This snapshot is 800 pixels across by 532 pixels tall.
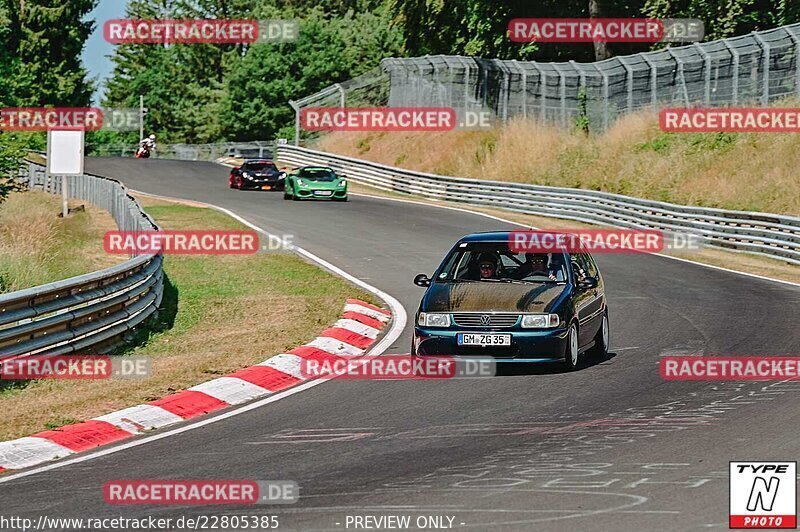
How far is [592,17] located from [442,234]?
90.3ft

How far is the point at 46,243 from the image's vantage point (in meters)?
25.0

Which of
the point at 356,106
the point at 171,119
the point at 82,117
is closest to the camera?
the point at 356,106

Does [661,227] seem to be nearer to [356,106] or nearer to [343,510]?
[343,510]

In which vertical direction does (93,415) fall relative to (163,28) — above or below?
below

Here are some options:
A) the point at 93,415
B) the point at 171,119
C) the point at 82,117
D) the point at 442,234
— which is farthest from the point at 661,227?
the point at 171,119

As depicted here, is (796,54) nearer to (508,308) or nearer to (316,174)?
(316,174)

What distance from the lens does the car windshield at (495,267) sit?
13.7m

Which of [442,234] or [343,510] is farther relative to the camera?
[442,234]

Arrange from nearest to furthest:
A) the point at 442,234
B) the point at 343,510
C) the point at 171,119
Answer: the point at 343,510 → the point at 442,234 → the point at 171,119

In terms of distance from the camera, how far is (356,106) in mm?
62562
